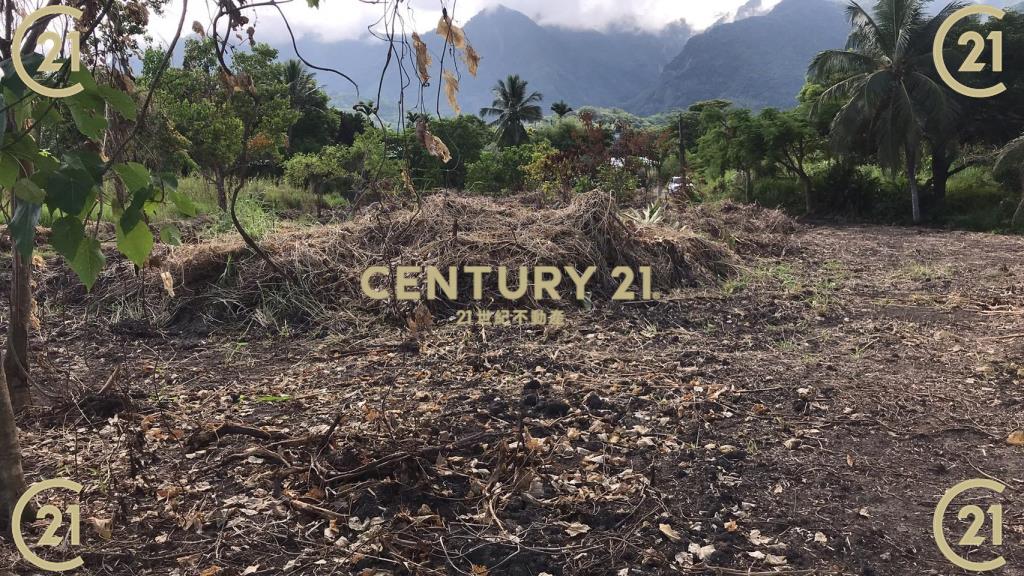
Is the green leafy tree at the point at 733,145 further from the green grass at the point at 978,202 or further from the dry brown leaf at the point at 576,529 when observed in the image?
the dry brown leaf at the point at 576,529

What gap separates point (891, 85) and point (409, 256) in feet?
46.7

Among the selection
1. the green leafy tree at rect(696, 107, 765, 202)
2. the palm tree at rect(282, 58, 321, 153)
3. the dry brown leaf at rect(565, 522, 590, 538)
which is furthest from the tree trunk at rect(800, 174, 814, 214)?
the palm tree at rect(282, 58, 321, 153)

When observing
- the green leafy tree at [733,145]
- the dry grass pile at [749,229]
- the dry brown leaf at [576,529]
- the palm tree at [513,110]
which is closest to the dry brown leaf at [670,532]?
the dry brown leaf at [576,529]

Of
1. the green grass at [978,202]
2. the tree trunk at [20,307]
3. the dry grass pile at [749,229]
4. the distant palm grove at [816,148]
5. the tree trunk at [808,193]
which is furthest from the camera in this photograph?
the tree trunk at [808,193]

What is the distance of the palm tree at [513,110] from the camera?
37.8m

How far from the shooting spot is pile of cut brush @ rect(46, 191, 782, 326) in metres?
4.78

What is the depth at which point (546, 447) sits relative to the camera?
8.13ft

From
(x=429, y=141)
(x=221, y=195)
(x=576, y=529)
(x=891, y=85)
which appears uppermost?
(x=891, y=85)

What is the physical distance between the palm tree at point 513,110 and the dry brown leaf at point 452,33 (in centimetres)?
3610

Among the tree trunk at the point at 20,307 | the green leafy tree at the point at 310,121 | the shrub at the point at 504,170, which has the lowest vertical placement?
the tree trunk at the point at 20,307

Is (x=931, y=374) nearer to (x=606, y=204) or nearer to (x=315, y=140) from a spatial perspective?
(x=606, y=204)

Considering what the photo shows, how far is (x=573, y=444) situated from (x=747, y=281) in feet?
12.8

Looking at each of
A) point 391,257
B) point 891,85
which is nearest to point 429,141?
point 391,257

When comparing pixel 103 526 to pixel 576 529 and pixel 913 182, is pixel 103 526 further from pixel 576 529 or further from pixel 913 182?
pixel 913 182
